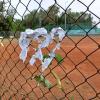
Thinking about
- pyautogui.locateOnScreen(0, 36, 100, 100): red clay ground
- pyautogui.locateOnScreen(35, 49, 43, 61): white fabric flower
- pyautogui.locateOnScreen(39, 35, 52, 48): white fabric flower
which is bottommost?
pyautogui.locateOnScreen(0, 36, 100, 100): red clay ground

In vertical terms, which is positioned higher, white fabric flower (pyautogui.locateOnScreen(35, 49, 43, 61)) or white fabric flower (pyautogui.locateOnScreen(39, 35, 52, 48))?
white fabric flower (pyautogui.locateOnScreen(39, 35, 52, 48))

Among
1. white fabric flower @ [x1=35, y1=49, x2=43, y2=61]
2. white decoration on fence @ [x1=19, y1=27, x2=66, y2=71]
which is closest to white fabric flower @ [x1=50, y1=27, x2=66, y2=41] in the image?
white decoration on fence @ [x1=19, y1=27, x2=66, y2=71]

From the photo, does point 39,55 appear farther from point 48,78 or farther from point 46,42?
point 48,78

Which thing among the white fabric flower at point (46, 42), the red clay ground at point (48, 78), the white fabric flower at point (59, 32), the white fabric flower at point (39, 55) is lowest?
the red clay ground at point (48, 78)

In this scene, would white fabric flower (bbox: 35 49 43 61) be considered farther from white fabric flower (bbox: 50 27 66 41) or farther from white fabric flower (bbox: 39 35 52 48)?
white fabric flower (bbox: 50 27 66 41)

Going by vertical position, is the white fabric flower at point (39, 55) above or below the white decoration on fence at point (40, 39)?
below

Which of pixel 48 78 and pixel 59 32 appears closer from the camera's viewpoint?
pixel 59 32

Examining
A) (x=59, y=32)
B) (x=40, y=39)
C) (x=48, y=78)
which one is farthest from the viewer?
(x=48, y=78)

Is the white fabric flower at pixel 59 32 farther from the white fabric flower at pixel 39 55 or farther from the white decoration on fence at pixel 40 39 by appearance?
the white fabric flower at pixel 39 55

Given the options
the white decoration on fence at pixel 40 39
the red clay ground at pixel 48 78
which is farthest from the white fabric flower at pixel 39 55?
the red clay ground at pixel 48 78

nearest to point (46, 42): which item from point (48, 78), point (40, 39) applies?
point (40, 39)

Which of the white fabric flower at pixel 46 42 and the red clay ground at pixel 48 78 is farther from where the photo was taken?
the red clay ground at pixel 48 78

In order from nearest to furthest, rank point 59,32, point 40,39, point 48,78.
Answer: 1. point 59,32
2. point 40,39
3. point 48,78

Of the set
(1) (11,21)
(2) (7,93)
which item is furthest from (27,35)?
(2) (7,93)
